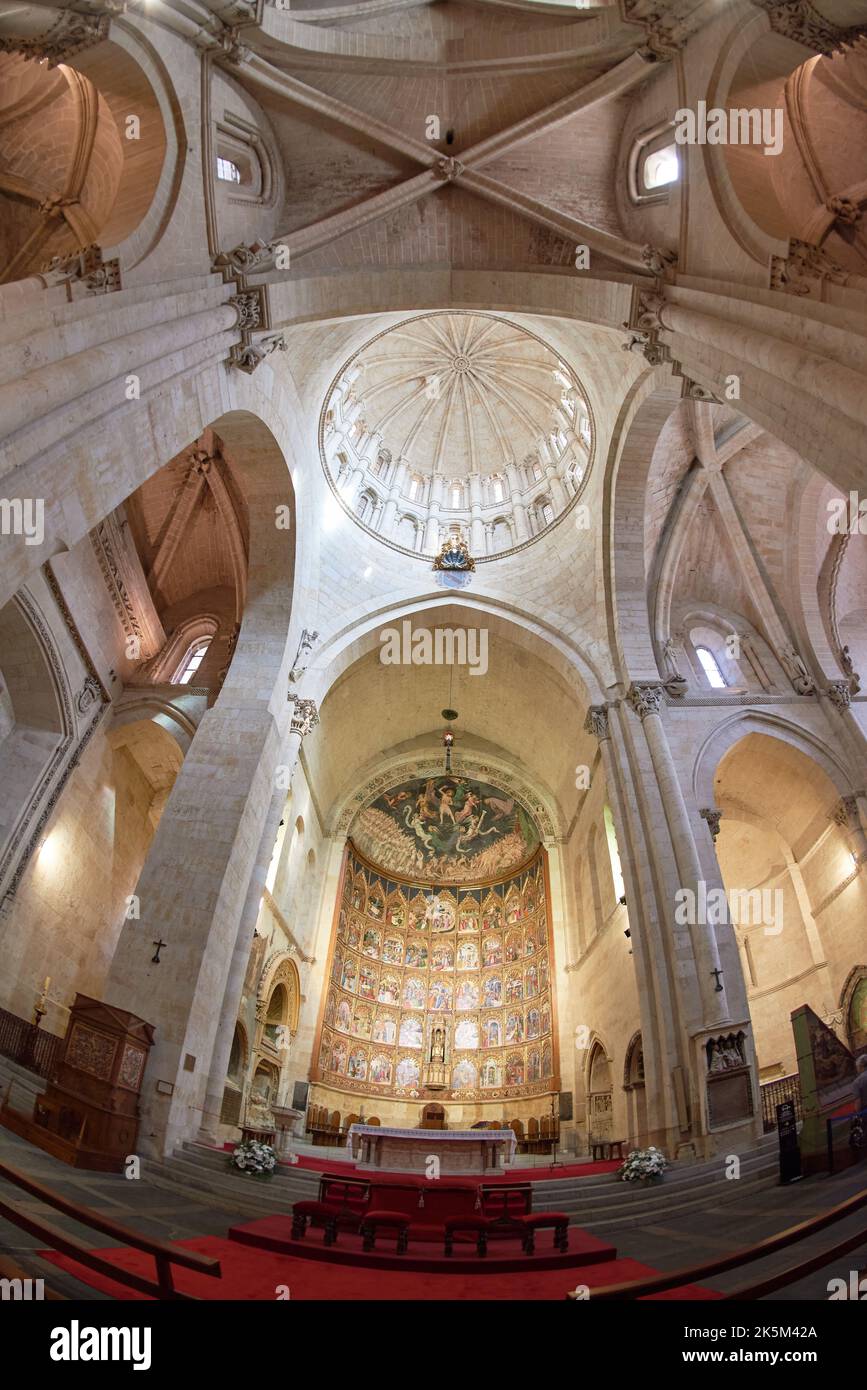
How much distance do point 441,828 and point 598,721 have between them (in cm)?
1161

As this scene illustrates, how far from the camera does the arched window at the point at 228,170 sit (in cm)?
1202

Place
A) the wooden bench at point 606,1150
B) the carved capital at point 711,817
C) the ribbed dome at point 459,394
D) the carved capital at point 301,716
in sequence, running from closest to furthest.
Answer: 1. the carved capital at point 711,817
2. the wooden bench at point 606,1150
3. the carved capital at point 301,716
4. the ribbed dome at point 459,394

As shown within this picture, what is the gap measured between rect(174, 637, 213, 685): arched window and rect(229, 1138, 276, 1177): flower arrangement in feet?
36.6

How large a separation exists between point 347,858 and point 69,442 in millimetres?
19990

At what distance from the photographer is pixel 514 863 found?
26516mm

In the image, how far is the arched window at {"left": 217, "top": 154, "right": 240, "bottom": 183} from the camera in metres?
12.0

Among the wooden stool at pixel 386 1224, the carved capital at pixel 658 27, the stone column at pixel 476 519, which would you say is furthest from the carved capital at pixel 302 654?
the carved capital at pixel 658 27

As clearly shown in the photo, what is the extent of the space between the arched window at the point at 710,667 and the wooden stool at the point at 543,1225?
13.5 m

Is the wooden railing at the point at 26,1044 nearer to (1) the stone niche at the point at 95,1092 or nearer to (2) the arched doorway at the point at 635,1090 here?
(1) the stone niche at the point at 95,1092

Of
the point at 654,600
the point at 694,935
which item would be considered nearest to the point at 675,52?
the point at 654,600

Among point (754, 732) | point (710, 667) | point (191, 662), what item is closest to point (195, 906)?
point (191, 662)

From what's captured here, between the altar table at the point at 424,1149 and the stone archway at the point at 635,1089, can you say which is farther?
the stone archway at the point at 635,1089

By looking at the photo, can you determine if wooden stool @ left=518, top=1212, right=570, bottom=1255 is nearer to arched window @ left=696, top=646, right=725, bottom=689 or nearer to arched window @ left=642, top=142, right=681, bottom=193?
arched window @ left=696, top=646, right=725, bottom=689

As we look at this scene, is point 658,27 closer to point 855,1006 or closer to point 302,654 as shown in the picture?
point 302,654
